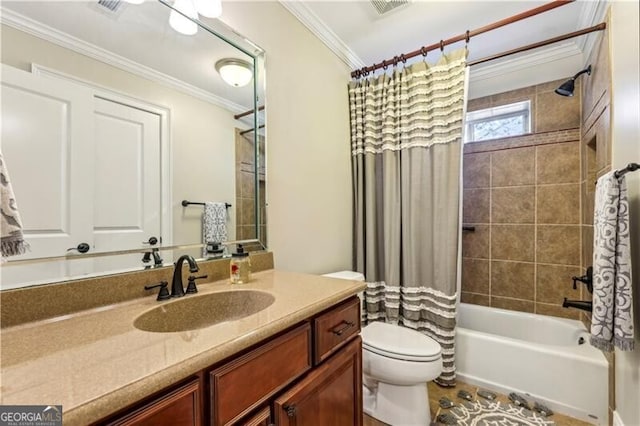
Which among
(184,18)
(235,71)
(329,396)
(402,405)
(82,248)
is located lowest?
(402,405)

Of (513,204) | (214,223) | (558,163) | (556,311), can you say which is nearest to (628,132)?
(558,163)

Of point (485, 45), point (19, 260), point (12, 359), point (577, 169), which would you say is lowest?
point (12, 359)

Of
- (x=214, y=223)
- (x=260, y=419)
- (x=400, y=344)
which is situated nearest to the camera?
(x=260, y=419)

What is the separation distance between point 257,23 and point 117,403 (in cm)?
169

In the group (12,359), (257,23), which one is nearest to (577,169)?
(257,23)

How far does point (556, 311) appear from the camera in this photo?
86.9 inches

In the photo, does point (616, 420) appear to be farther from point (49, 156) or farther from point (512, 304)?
point (49, 156)

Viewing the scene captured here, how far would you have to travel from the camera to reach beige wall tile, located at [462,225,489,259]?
2.49 m

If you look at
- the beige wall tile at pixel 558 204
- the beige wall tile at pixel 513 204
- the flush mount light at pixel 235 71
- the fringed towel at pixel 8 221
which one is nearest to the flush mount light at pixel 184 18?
the flush mount light at pixel 235 71

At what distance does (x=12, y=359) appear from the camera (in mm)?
561

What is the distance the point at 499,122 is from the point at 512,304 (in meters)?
1.56

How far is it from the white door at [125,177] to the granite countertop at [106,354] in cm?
25

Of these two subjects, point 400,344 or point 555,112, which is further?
point 555,112

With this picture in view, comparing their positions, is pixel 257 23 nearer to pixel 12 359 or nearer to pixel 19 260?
pixel 19 260
